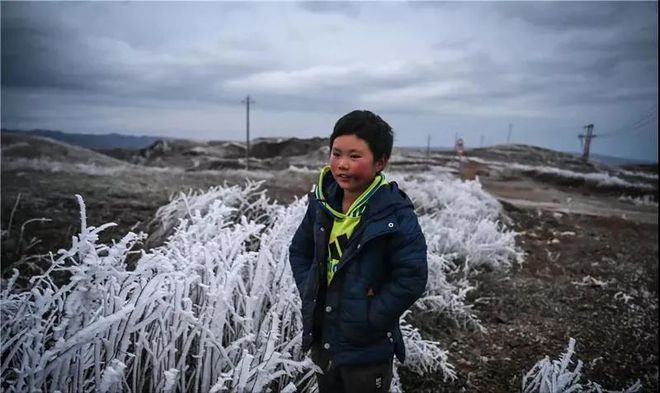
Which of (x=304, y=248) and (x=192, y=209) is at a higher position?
(x=304, y=248)

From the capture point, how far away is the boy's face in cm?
170

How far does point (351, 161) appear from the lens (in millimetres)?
1713

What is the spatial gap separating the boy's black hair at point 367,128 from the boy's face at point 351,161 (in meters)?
0.02

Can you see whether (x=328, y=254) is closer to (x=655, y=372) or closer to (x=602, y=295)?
(x=655, y=372)

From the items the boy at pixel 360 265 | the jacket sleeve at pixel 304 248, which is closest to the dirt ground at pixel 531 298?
the boy at pixel 360 265

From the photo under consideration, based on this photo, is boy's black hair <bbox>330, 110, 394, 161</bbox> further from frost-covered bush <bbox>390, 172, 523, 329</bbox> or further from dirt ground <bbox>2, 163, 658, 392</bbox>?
frost-covered bush <bbox>390, 172, 523, 329</bbox>

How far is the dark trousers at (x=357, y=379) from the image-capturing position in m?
1.78

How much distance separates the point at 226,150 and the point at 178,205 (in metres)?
38.5

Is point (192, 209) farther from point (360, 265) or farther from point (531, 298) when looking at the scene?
point (531, 298)

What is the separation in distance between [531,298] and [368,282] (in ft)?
10.9

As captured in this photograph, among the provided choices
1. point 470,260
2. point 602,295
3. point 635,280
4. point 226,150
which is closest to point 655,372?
point 602,295

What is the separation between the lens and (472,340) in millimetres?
3383

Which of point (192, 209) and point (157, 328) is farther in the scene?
point (192, 209)

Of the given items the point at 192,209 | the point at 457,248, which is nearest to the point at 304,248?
the point at 192,209
